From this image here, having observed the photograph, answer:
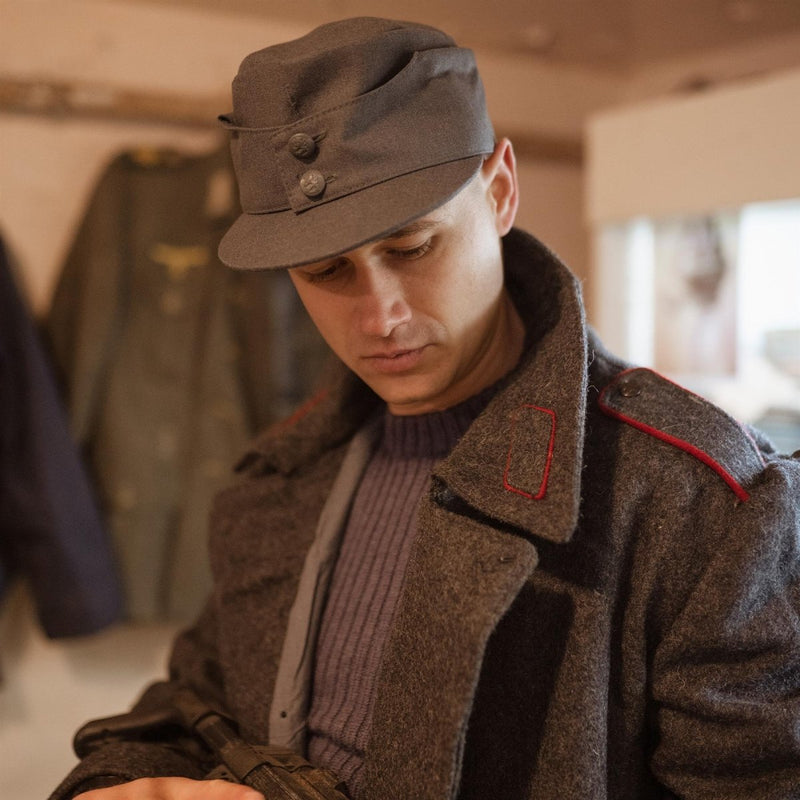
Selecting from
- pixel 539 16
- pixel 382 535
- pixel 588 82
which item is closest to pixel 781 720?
pixel 382 535

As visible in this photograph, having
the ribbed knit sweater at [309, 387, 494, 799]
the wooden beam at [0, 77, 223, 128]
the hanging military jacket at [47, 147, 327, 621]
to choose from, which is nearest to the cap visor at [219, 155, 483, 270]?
the ribbed knit sweater at [309, 387, 494, 799]

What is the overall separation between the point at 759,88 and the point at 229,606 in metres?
1.11

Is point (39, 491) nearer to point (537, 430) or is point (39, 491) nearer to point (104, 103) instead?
point (104, 103)

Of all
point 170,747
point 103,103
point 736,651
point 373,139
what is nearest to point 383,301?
point 373,139

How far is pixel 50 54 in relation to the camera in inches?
71.2

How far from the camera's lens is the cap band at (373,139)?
694 millimetres

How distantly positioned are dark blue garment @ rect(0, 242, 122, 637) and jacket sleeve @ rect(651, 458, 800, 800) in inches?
53.4

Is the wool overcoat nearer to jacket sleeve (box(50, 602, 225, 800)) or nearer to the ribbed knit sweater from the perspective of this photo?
the ribbed knit sweater

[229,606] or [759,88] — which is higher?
[759,88]

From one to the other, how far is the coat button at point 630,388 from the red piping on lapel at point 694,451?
24 mm

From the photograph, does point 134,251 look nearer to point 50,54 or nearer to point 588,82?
point 50,54

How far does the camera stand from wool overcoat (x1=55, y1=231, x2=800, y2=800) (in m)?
0.64

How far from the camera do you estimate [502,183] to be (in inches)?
32.1

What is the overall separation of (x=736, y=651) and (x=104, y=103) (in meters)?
1.71
